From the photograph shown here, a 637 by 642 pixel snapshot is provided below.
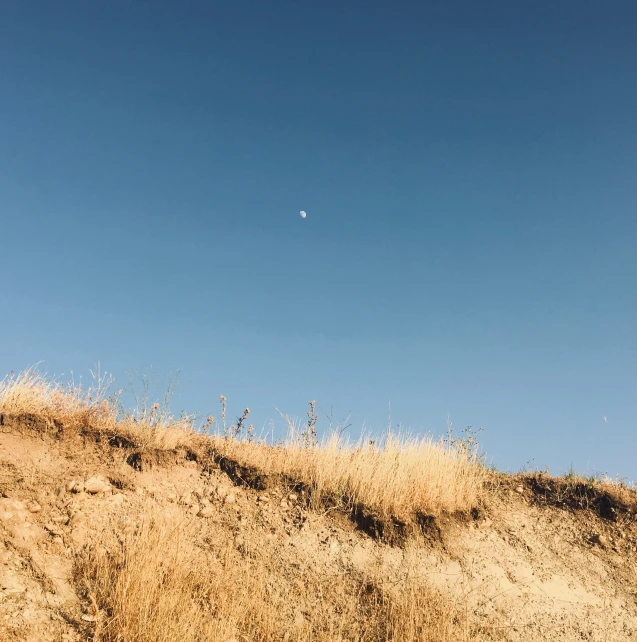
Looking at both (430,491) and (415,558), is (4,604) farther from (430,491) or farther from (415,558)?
(430,491)

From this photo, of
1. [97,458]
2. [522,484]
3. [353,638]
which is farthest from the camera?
[522,484]

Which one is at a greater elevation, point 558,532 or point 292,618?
point 558,532

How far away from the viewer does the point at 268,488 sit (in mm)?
9133

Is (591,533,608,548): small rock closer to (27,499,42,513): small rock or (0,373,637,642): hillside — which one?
(0,373,637,642): hillside

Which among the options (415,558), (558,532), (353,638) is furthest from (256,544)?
(558,532)

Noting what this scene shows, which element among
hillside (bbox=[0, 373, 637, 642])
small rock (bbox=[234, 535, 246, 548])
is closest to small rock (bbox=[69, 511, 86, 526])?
hillside (bbox=[0, 373, 637, 642])

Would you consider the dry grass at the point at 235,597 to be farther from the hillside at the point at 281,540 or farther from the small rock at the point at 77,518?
the small rock at the point at 77,518

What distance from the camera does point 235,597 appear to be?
273 inches

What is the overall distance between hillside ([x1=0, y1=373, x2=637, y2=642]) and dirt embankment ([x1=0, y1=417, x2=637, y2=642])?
0.02 m

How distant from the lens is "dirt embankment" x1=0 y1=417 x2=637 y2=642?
21.1 feet

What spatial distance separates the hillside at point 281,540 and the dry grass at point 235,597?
2cm

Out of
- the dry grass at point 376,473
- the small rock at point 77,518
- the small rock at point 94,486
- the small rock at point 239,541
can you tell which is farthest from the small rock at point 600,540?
the small rock at point 77,518

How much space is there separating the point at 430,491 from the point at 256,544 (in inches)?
130

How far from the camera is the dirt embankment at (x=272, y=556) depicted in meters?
6.44
